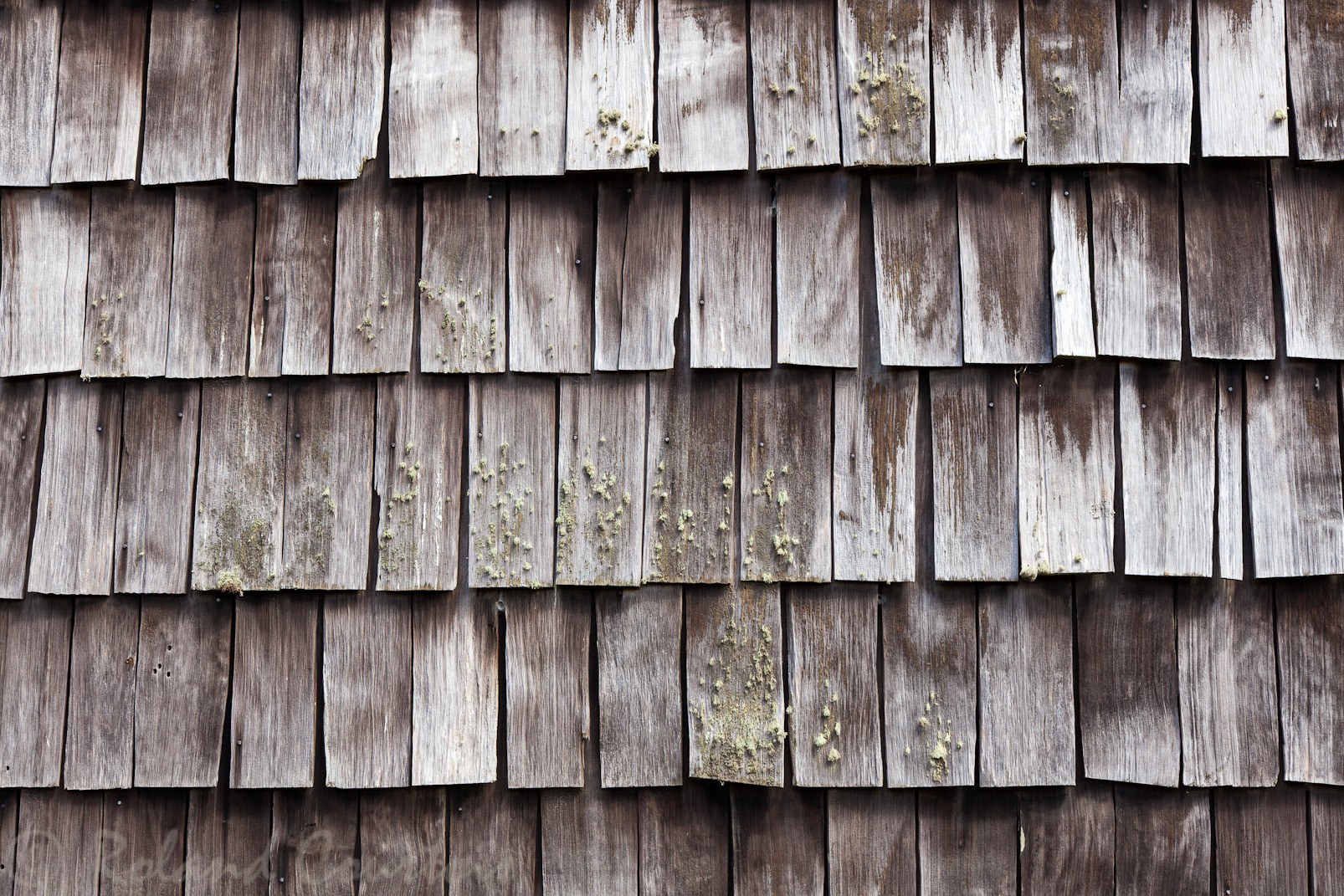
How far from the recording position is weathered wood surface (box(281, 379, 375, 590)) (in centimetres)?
202

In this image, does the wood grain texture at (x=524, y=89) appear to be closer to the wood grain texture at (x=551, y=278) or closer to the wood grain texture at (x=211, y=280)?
the wood grain texture at (x=551, y=278)

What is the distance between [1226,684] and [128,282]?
2855 millimetres

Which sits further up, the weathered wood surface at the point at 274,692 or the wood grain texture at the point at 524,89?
the wood grain texture at the point at 524,89

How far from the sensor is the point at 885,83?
2016mm

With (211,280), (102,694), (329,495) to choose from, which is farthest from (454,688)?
(211,280)

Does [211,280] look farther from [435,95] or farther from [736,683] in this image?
→ [736,683]

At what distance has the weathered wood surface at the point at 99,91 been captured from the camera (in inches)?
82.0

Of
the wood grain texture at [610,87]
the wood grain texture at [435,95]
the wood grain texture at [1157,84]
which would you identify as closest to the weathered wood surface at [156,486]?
the wood grain texture at [435,95]

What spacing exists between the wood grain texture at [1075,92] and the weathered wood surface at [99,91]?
7.32ft

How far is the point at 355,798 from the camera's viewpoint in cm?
203

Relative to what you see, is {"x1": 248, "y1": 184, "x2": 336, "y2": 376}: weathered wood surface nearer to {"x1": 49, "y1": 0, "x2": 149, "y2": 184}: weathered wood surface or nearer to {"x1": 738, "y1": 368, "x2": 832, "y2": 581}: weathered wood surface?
{"x1": 49, "y1": 0, "x2": 149, "y2": 184}: weathered wood surface

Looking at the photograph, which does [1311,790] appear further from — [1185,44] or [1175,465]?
[1185,44]

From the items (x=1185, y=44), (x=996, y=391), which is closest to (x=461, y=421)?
(x=996, y=391)

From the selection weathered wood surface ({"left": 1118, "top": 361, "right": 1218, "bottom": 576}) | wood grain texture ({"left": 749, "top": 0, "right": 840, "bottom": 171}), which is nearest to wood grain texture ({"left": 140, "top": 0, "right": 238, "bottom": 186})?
wood grain texture ({"left": 749, "top": 0, "right": 840, "bottom": 171})
